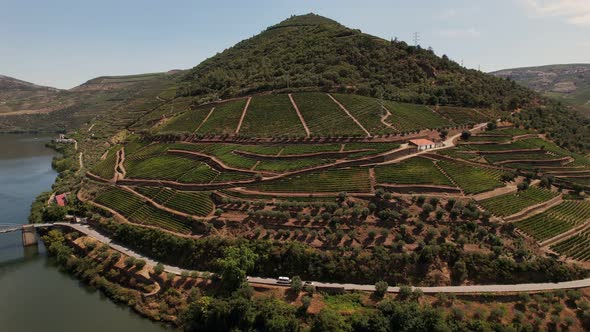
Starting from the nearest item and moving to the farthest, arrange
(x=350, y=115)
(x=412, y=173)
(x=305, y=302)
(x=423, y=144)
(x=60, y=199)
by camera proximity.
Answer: (x=305, y=302) → (x=412, y=173) → (x=423, y=144) → (x=60, y=199) → (x=350, y=115)

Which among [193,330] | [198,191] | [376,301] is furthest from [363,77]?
[193,330]

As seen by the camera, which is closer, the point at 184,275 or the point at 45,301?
the point at 45,301

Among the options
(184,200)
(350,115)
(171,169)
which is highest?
(350,115)

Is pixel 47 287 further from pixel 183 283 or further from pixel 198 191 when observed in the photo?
pixel 198 191

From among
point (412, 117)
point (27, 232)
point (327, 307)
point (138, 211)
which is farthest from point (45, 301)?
point (412, 117)

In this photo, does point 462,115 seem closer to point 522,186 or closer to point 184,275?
point 522,186

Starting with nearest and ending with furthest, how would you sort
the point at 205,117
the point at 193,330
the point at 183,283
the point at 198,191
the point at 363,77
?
the point at 193,330, the point at 183,283, the point at 198,191, the point at 205,117, the point at 363,77
